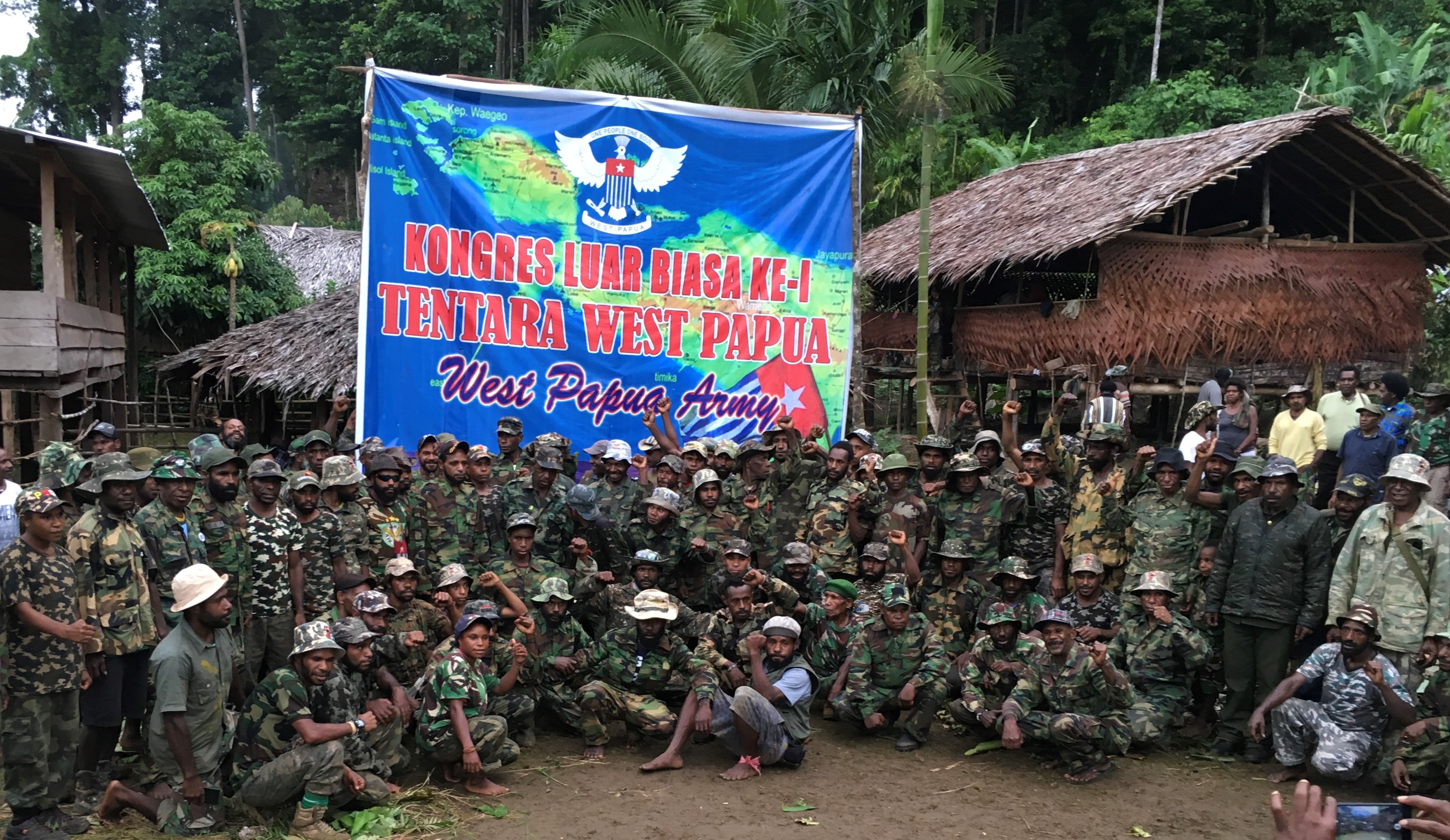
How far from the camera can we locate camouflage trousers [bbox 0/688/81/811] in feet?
16.9

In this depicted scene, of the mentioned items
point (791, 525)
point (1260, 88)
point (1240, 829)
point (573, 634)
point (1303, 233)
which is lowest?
point (1240, 829)

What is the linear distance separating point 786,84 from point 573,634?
9235 mm

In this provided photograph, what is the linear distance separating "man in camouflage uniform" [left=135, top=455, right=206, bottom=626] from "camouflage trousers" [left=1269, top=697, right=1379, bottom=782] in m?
6.41

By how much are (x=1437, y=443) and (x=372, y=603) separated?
7.78 meters

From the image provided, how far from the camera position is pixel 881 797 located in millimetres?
6223

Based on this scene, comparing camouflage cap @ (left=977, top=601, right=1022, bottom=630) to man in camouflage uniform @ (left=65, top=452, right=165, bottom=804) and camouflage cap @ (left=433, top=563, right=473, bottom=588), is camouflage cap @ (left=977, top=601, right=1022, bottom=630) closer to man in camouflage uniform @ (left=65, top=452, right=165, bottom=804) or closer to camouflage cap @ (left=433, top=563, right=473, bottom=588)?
camouflage cap @ (left=433, top=563, right=473, bottom=588)

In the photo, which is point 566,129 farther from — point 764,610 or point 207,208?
point 207,208

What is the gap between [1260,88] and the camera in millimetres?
24172

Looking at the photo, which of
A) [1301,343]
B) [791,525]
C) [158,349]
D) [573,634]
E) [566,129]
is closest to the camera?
[573,634]

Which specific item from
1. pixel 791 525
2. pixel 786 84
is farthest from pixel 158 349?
pixel 791 525

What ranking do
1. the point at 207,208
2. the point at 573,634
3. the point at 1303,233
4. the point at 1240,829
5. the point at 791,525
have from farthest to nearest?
the point at 207,208 < the point at 1303,233 < the point at 791,525 < the point at 573,634 < the point at 1240,829

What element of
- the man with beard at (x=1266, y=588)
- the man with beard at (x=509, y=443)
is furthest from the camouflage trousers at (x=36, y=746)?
the man with beard at (x=1266, y=588)

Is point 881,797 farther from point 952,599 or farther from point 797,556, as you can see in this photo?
point 797,556

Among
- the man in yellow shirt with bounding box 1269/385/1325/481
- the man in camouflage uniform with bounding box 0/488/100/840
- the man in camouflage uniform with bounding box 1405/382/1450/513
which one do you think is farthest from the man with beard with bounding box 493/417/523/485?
the man in camouflage uniform with bounding box 1405/382/1450/513
